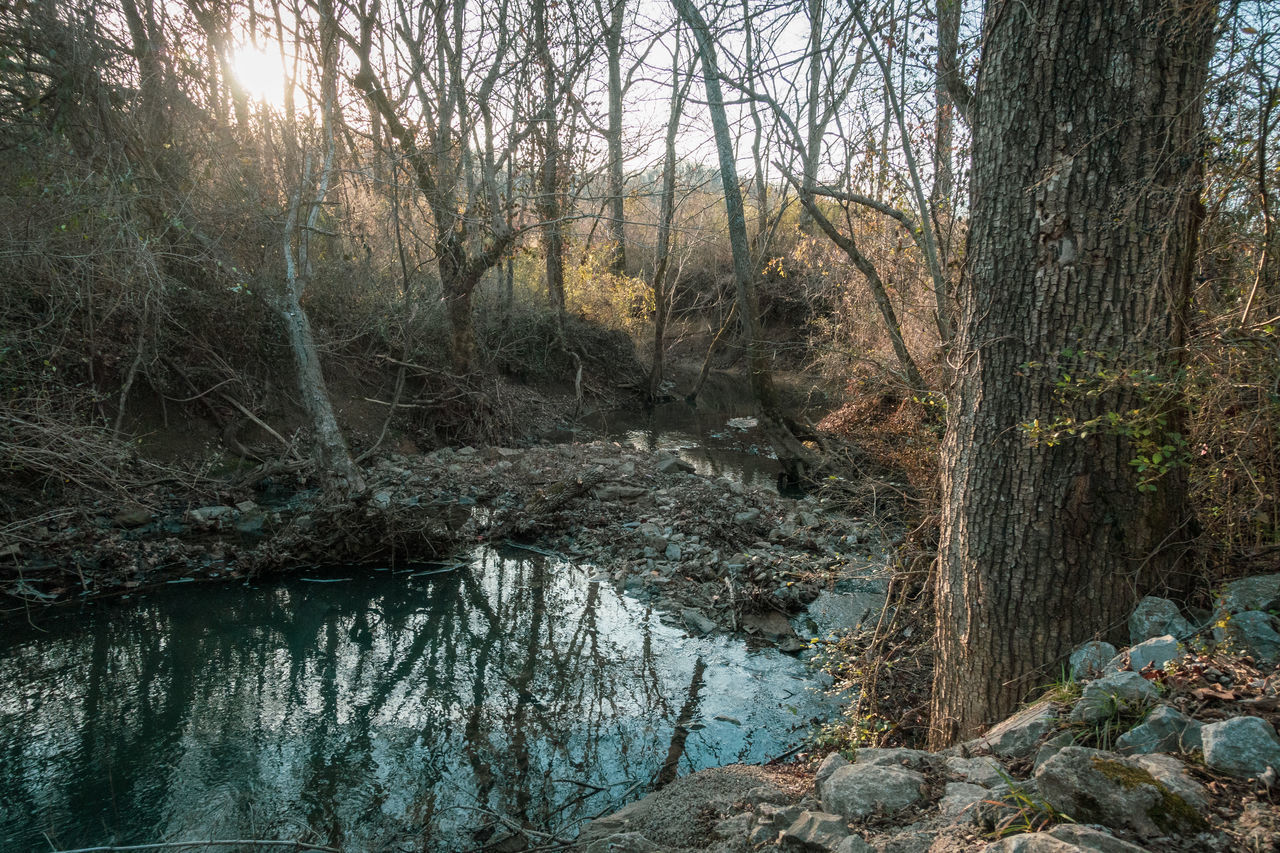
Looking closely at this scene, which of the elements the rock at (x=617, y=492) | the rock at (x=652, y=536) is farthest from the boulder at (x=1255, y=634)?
the rock at (x=617, y=492)

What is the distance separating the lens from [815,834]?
98.7 inches

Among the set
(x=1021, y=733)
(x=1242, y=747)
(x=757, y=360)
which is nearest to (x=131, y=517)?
(x=757, y=360)

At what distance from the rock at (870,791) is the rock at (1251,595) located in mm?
1480

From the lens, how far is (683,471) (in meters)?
10.9

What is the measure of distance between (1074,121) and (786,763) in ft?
11.7

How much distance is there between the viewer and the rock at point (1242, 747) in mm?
2152

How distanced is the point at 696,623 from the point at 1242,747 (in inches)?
173

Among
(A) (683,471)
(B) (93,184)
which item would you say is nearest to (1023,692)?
(A) (683,471)

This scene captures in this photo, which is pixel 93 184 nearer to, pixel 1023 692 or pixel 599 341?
pixel 1023 692

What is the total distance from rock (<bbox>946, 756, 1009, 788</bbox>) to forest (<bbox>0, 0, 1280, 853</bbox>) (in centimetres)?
2

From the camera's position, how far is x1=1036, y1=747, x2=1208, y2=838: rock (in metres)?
2.05

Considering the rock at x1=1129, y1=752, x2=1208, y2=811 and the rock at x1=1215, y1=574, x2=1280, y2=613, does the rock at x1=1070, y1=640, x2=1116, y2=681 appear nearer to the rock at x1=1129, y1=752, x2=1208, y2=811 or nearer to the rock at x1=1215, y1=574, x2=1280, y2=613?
the rock at x1=1215, y1=574, x2=1280, y2=613

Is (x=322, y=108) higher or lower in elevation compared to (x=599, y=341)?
higher

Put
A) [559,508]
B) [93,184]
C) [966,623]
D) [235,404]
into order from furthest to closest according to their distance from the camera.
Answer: [235,404] < [559,508] < [93,184] < [966,623]
